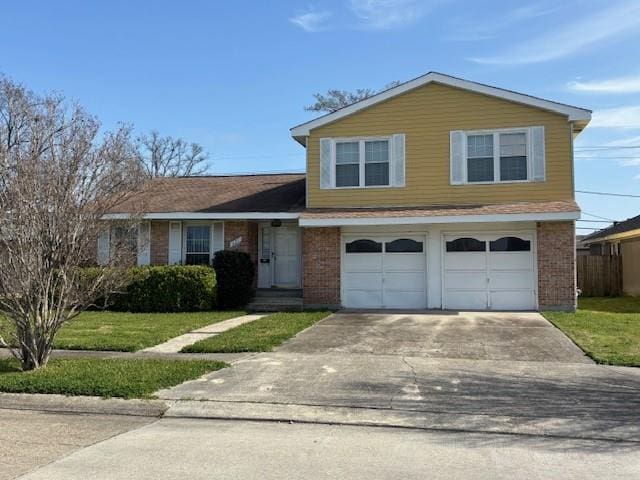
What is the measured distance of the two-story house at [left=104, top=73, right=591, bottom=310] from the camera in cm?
1616

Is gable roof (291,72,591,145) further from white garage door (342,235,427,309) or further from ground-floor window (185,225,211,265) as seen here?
ground-floor window (185,225,211,265)

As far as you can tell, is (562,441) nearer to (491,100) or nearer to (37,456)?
(37,456)

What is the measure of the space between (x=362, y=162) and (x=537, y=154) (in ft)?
16.2

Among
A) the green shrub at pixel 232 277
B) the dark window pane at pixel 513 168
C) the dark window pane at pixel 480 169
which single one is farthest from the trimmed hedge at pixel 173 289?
the dark window pane at pixel 513 168

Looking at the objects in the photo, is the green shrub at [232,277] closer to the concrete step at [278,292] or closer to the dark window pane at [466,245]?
the concrete step at [278,292]

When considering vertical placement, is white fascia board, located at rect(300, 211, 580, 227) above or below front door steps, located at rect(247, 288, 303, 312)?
above

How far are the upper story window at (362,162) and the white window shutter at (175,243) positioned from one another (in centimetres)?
505

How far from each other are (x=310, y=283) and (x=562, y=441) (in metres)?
11.7

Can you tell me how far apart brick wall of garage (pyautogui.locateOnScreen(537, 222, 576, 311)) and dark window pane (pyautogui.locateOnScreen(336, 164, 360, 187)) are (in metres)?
5.34

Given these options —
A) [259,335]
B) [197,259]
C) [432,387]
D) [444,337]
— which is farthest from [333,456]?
[197,259]

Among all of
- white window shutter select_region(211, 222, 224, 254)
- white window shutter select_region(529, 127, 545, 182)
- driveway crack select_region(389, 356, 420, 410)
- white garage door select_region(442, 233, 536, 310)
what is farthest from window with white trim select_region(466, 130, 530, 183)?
driveway crack select_region(389, 356, 420, 410)

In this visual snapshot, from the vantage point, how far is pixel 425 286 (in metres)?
17.0

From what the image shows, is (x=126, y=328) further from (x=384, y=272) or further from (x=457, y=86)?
(x=457, y=86)

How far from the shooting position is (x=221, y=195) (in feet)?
67.3
